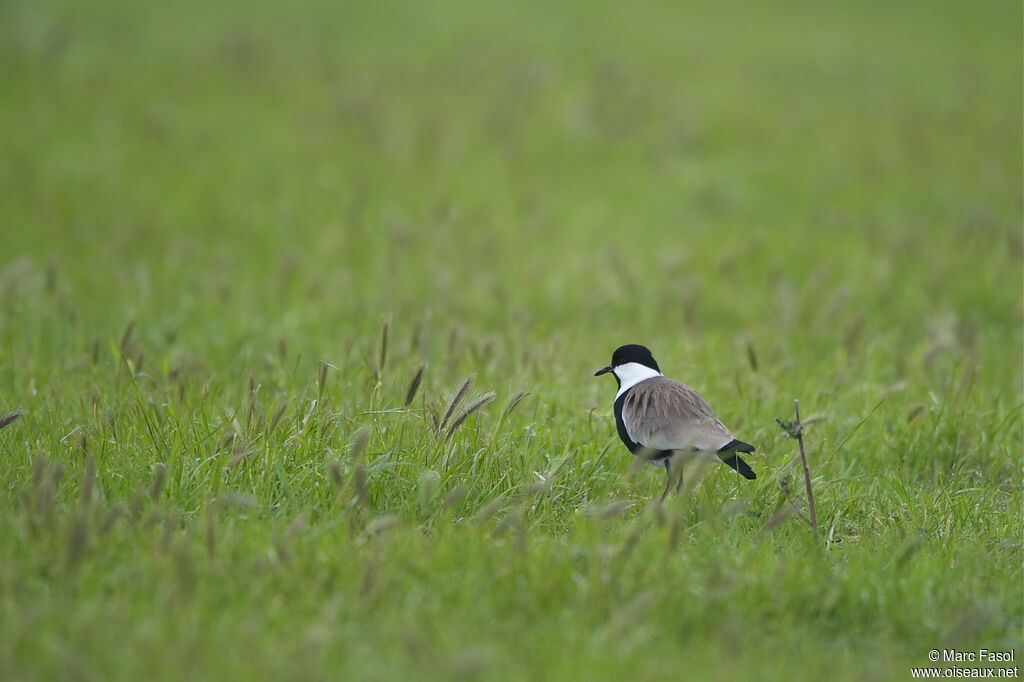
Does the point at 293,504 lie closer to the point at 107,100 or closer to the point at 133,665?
the point at 133,665

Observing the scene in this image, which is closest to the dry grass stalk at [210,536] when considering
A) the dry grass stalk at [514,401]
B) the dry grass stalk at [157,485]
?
the dry grass stalk at [157,485]

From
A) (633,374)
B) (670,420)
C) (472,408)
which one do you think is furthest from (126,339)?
(670,420)

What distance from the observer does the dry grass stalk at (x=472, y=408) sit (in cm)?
381

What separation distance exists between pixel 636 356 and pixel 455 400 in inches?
39.5

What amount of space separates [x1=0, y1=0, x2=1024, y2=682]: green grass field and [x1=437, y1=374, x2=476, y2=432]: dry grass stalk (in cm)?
7

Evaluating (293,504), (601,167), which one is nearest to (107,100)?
(601,167)

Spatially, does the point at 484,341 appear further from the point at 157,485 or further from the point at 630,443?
the point at 157,485

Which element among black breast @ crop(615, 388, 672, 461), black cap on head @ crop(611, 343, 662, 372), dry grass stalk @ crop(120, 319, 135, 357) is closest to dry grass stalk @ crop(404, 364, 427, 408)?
black breast @ crop(615, 388, 672, 461)

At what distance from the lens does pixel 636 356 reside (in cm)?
448

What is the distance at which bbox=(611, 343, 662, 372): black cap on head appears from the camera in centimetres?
447

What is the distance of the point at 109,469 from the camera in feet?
12.5

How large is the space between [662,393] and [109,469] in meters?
2.20

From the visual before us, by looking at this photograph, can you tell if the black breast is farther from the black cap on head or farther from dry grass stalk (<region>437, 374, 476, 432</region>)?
dry grass stalk (<region>437, 374, 476, 432</region>)

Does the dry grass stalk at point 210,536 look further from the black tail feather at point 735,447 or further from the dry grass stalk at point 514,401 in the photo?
the black tail feather at point 735,447
